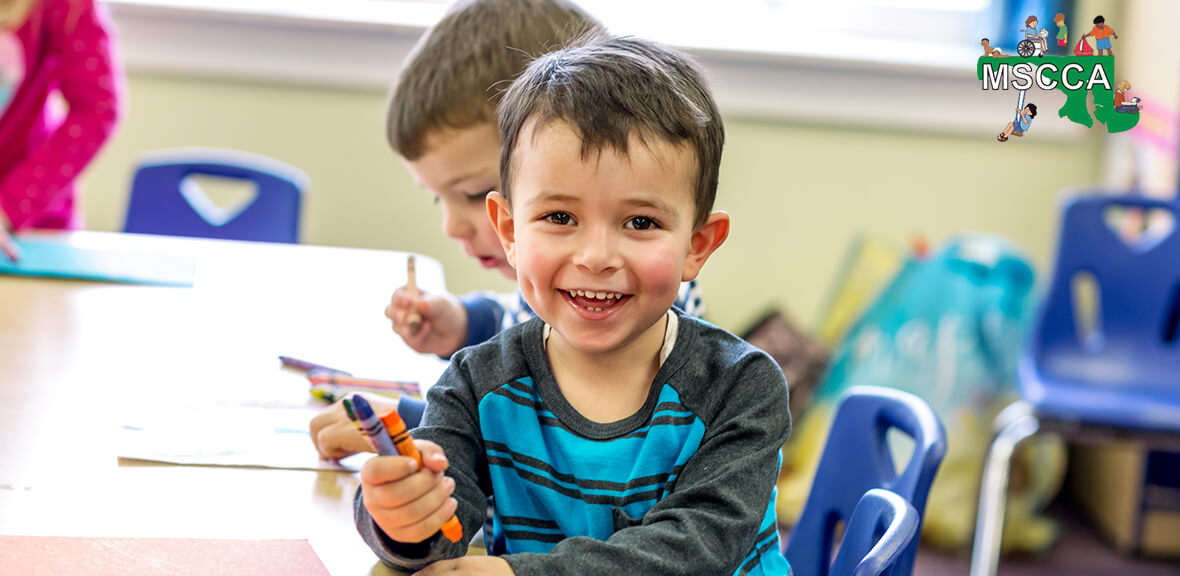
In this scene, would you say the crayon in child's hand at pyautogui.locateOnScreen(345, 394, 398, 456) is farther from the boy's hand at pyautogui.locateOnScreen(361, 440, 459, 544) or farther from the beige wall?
the beige wall

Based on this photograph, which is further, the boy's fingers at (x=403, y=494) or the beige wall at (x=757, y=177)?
the beige wall at (x=757, y=177)

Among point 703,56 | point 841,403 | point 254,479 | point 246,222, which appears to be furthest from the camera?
point 703,56

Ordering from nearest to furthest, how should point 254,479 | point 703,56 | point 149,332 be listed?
point 254,479 → point 149,332 → point 703,56

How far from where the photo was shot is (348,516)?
2.87 ft

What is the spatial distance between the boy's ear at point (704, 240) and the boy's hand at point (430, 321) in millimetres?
393

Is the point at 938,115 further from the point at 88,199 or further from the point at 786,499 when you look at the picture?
Result: the point at 88,199

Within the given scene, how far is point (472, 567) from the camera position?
733mm

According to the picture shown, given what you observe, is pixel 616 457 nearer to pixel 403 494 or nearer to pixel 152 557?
pixel 403 494

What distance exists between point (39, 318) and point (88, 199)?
1542mm

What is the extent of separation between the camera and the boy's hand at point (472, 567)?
725mm

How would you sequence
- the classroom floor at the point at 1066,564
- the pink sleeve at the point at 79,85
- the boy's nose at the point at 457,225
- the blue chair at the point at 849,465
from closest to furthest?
the blue chair at the point at 849,465, the boy's nose at the point at 457,225, the pink sleeve at the point at 79,85, the classroom floor at the point at 1066,564

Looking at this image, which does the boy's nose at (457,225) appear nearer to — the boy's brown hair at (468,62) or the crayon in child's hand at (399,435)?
the boy's brown hair at (468,62)

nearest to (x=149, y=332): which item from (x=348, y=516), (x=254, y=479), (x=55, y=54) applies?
(x=254, y=479)

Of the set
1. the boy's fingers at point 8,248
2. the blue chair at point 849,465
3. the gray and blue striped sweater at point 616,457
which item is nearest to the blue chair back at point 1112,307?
the blue chair at point 849,465
